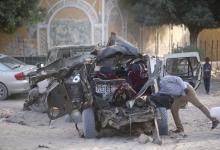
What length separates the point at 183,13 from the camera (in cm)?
2872

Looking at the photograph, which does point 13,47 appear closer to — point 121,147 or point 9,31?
point 9,31

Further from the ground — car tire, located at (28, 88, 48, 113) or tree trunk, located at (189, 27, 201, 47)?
tree trunk, located at (189, 27, 201, 47)

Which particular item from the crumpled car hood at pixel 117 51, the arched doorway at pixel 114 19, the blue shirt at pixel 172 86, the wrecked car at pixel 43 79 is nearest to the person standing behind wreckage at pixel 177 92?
the blue shirt at pixel 172 86

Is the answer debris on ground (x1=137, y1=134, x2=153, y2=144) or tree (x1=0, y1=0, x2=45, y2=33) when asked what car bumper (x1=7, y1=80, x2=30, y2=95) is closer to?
tree (x1=0, y1=0, x2=45, y2=33)

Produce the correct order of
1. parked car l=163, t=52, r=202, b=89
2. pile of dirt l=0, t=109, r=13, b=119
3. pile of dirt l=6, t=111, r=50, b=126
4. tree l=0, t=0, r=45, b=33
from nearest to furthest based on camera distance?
pile of dirt l=6, t=111, r=50, b=126 → pile of dirt l=0, t=109, r=13, b=119 → parked car l=163, t=52, r=202, b=89 → tree l=0, t=0, r=45, b=33

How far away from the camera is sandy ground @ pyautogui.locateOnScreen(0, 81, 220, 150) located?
36.3ft

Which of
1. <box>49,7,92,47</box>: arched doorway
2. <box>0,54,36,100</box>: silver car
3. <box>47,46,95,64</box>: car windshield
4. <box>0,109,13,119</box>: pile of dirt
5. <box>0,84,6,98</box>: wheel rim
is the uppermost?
<box>49,7,92,47</box>: arched doorway

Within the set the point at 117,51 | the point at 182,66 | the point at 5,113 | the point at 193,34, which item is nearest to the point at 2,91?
the point at 5,113

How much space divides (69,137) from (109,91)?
1.40 m

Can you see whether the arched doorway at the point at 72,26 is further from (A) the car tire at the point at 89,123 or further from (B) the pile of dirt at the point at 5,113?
(A) the car tire at the point at 89,123

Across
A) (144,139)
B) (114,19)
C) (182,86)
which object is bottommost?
(144,139)

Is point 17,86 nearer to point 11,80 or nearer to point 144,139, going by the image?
point 11,80

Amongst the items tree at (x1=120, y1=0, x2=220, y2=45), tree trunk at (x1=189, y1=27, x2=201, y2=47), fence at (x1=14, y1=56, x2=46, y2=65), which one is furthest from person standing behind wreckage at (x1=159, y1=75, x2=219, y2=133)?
tree trunk at (x1=189, y1=27, x2=201, y2=47)

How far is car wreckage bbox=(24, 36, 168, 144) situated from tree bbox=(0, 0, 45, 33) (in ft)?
42.5
